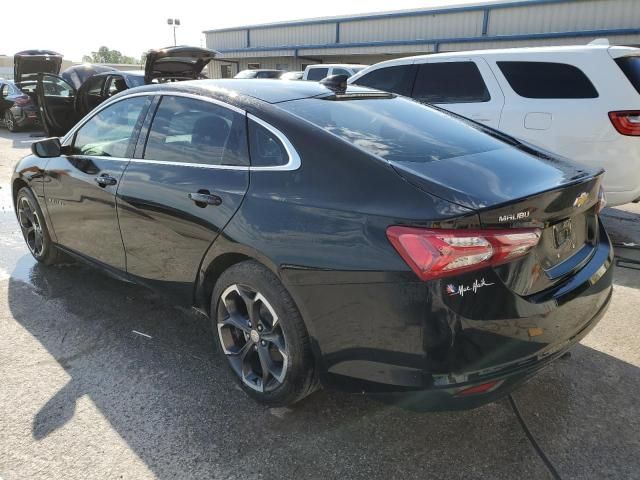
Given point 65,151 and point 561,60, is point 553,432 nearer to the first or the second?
point 65,151

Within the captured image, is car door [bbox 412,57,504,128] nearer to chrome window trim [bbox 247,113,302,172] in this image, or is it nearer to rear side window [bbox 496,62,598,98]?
Answer: rear side window [bbox 496,62,598,98]

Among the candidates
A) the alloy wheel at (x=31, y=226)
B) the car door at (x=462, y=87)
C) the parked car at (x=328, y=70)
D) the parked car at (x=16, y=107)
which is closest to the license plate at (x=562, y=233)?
the car door at (x=462, y=87)

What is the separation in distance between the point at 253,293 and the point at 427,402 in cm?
98

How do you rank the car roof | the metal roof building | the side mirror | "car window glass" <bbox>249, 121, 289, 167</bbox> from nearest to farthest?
"car window glass" <bbox>249, 121, 289, 167</bbox>
the car roof
the side mirror
the metal roof building

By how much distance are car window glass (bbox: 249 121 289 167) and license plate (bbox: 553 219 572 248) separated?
1.25 m

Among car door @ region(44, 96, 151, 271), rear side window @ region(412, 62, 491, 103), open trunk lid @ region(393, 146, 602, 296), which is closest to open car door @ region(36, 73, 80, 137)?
car door @ region(44, 96, 151, 271)

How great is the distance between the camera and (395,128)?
9.12ft

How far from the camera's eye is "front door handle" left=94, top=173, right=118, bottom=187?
340cm

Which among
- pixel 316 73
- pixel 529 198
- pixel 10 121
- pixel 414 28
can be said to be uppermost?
pixel 414 28

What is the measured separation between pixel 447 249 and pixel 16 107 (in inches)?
625

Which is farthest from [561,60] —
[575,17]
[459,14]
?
[459,14]

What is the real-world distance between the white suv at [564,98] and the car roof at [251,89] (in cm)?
286

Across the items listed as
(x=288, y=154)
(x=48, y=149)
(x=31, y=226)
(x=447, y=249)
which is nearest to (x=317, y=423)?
(x=447, y=249)

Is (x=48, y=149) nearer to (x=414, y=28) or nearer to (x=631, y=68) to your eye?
(x=631, y=68)
